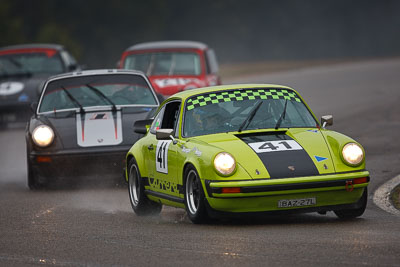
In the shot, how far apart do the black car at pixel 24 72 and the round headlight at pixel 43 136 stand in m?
8.12

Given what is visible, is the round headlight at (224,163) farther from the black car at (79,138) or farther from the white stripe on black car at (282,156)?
the black car at (79,138)

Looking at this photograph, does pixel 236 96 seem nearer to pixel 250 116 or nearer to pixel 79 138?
pixel 250 116

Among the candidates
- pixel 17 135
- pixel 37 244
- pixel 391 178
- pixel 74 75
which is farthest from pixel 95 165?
pixel 17 135

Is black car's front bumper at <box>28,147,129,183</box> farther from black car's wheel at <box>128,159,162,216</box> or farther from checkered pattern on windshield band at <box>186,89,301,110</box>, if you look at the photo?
checkered pattern on windshield band at <box>186,89,301,110</box>

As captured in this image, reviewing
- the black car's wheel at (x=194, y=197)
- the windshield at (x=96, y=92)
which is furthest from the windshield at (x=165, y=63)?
the black car's wheel at (x=194, y=197)

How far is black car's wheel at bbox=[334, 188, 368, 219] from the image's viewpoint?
28.5 feet

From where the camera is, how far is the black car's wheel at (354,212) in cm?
868

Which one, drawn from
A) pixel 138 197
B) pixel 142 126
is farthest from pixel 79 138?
pixel 138 197

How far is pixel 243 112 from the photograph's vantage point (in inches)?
368

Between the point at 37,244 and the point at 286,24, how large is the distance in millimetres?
89856

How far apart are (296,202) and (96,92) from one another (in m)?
5.85

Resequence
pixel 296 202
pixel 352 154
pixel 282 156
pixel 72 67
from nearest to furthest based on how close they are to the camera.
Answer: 1. pixel 296 202
2. pixel 282 156
3. pixel 352 154
4. pixel 72 67

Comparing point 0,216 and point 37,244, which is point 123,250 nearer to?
point 37,244

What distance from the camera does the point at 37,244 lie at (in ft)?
26.0
